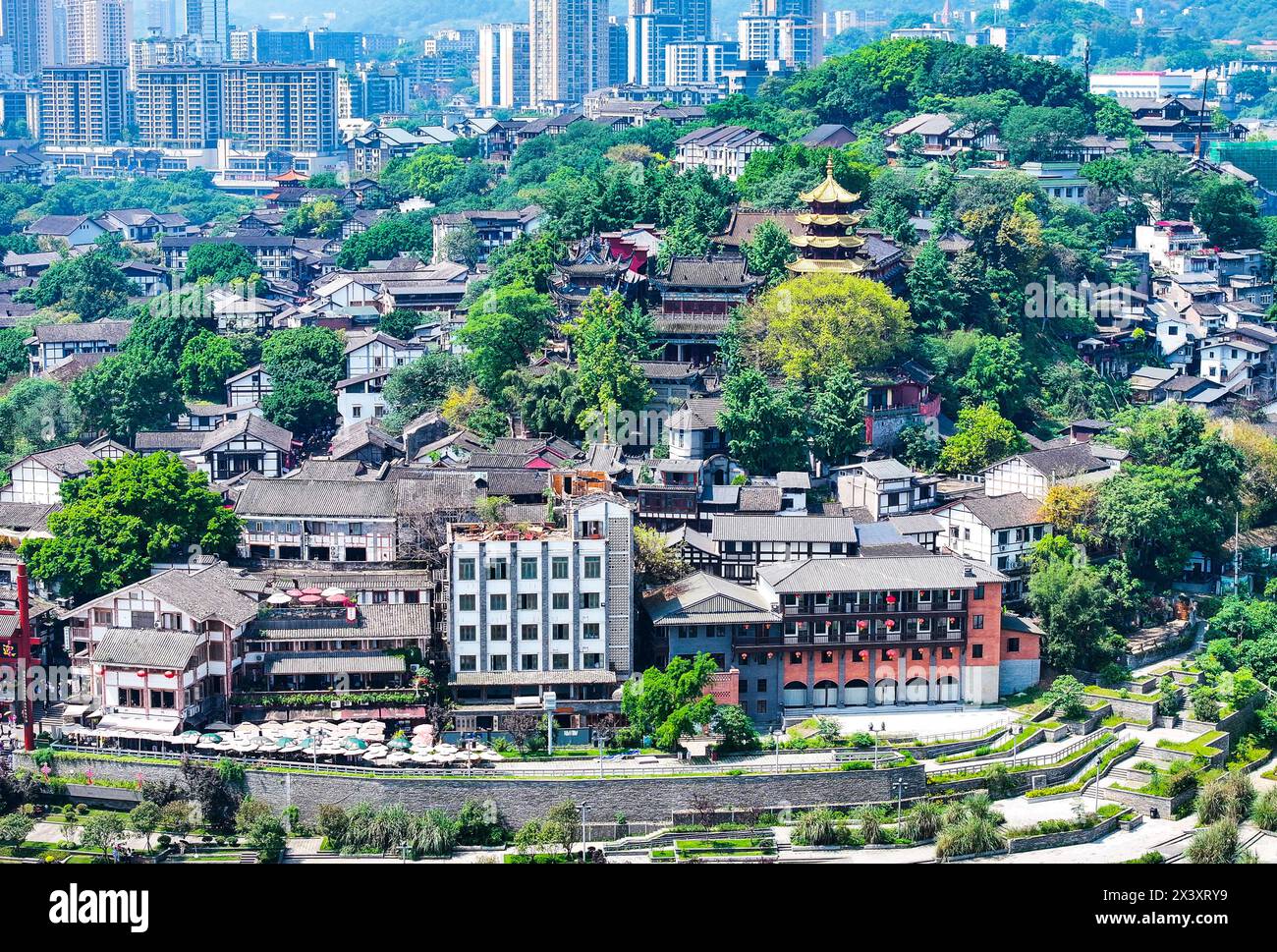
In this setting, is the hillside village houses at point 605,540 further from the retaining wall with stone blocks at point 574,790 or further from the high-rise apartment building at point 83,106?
the high-rise apartment building at point 83,106

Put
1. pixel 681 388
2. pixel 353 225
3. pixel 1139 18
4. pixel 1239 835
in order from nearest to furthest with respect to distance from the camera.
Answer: pixel 1239 835 → pixel 681 388 → pixel 353 225 → pixel 1139 18

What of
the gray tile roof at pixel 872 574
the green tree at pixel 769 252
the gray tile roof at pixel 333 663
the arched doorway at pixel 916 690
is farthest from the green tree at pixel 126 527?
the green tree at pixel 769 252

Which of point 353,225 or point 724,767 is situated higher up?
point 353,225

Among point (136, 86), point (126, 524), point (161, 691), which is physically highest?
point (136, 86)

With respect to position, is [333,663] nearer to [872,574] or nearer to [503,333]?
[872,574]

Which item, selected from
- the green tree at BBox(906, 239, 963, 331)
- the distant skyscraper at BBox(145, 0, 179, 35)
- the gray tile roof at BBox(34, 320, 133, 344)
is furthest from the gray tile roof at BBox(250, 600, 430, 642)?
the distant skyscraper at BBox(145, 0, 179, 35)

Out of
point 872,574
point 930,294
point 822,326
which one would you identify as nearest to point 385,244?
point 930,294


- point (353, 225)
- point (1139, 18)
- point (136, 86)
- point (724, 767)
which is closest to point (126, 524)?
point (724, 767)
